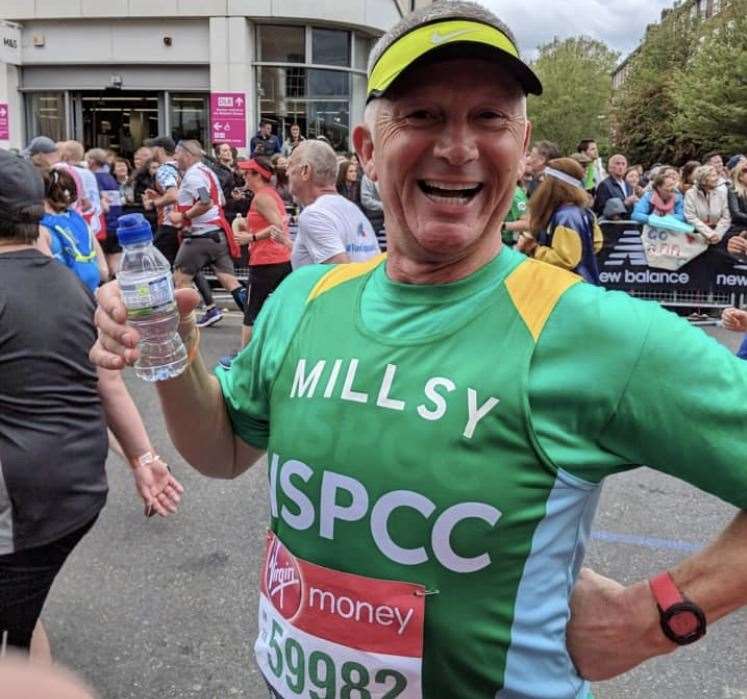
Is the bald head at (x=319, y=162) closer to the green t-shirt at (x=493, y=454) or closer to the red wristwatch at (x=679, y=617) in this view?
the green t-shirt at (x=493, y=454)

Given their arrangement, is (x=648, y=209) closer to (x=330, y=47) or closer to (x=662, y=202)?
(x=662, y=202)

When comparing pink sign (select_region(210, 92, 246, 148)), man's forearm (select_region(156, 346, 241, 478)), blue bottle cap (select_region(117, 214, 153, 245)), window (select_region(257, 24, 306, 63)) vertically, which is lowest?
man's forearm (select_region(156, 346, 241, 478))

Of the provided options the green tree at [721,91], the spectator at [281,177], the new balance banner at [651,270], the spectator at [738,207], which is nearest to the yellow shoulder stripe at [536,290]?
the spectator at [281,177]

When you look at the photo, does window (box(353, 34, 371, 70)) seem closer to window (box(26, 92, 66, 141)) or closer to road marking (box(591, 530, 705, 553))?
window (box(26, 92, 66, 141))

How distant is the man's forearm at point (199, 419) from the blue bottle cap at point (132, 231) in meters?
0.26

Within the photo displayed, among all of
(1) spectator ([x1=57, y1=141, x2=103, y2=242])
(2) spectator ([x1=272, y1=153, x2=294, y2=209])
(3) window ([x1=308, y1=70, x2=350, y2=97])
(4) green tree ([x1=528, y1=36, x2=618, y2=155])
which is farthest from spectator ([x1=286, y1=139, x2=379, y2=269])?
(4) green tree ([x1=528, y1=36, x2=618, y2=155])

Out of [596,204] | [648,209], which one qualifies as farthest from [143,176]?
[648,209]

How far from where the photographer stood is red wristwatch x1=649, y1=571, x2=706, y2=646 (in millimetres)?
1186

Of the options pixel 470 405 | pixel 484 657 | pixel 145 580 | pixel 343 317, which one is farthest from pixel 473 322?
pixel 145 580

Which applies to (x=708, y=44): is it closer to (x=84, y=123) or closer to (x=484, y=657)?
(x=84, y=123)

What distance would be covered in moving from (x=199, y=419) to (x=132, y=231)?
0.38 meters

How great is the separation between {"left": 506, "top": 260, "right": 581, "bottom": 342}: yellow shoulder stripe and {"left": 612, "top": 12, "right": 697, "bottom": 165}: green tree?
3893cm

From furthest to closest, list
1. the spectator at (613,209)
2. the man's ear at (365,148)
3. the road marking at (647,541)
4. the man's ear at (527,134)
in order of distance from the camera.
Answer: the spectator at (613,209) → the road marking at (647,541) → the man's ear at (365,148) → the man's ear at (527,134)

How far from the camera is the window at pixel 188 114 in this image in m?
19.6
